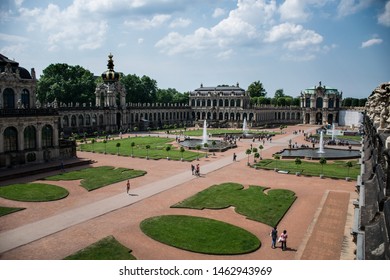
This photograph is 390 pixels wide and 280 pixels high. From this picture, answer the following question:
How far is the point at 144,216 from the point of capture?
2742cm

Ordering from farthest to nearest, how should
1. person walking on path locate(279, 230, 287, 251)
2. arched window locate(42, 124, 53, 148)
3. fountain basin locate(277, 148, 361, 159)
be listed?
fountain basin locate(277, 148, 361, 159) < arched window locate(42, 124, 53, 148) < person walking on path locate(279, 230, 287, 251)

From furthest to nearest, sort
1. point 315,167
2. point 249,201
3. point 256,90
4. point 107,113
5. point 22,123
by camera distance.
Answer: point 256,90 → point 107,113 → point 315,167 → point 22,123 → point 249,201

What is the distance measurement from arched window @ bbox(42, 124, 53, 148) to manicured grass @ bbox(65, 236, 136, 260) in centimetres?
3110

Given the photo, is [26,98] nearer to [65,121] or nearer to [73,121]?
[65,121]

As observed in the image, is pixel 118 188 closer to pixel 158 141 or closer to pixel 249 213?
pixel 249 213

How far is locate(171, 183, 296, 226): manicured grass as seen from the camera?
2817 cm

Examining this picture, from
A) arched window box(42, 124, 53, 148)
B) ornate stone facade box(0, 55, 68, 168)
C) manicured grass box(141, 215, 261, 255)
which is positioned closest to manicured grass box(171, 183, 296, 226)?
manicured grass box(141, 215, 261, 255)

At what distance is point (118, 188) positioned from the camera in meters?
35.7

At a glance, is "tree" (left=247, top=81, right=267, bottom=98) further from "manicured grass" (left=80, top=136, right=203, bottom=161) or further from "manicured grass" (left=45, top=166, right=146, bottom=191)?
"manicured grass" (left=45, top=166, right=146, bottom=191)

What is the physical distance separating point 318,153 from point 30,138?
44.6m

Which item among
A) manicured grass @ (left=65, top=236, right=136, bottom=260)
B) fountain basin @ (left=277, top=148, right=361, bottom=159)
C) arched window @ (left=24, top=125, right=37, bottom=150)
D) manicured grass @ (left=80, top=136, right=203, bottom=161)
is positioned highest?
Answer: arched window @ (left=24, top=125, right=37, bottom=150)

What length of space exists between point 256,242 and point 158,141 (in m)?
55.4

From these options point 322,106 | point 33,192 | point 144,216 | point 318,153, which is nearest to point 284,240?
point 144,216
